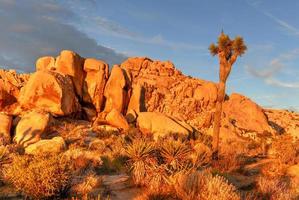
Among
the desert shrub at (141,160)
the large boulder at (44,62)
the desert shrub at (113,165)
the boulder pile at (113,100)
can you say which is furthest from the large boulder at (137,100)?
the desert shrub at (141,160)

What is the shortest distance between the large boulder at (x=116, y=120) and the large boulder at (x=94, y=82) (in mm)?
3201

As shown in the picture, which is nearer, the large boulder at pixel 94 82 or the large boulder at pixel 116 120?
the large boulder at pixel 116 120

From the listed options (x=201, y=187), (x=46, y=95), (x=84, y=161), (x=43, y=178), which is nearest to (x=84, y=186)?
(x=43, y=178)

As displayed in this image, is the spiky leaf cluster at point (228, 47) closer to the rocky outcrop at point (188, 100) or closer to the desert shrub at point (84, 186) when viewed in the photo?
the desert shrub at point (84, 186)

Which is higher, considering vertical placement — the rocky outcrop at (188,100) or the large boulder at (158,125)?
the rocky outcrop at (188,100)

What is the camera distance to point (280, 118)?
161 feet

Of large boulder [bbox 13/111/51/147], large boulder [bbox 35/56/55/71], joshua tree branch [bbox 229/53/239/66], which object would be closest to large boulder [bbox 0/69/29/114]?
large boulder [bbox 35/56/55/71]

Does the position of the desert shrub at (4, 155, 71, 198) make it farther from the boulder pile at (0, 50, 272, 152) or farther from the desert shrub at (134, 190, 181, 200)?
the boulder pile at (0, 50, 272, 152)

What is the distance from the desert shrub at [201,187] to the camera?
920 cm

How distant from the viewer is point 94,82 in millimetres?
38281

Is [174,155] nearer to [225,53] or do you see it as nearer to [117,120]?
[225,53]

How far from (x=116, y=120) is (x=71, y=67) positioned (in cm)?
722

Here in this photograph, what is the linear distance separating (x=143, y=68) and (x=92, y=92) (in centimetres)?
876

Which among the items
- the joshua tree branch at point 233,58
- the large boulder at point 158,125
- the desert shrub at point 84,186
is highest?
the joshua tree branch at point 233,58
